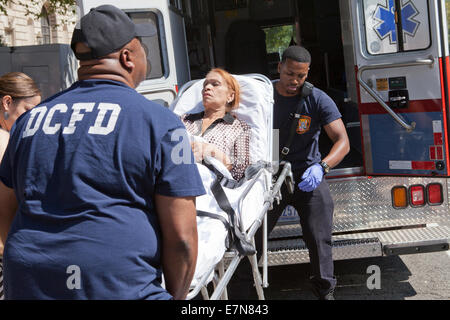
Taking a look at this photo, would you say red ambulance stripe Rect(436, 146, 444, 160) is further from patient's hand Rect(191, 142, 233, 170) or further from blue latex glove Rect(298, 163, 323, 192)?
patient's hand Rect(191, 142, 233, 170)

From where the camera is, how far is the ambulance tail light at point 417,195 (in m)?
4.44

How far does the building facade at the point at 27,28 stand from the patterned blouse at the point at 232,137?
1309cm

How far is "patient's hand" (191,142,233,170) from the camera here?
3.27 meters

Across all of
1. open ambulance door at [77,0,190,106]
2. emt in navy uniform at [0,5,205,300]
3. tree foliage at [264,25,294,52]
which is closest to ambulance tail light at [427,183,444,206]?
open ambulance door at [77,0,190,106]

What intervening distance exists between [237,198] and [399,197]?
217 cm

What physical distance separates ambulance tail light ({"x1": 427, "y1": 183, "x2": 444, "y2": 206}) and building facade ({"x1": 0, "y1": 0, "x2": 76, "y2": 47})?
13299mm

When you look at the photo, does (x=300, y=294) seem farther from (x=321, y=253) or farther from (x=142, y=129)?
(x=142, y=129)

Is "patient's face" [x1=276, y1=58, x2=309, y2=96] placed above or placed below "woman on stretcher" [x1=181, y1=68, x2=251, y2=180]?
above

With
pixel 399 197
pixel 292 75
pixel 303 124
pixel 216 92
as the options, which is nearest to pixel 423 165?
pixel 399 197

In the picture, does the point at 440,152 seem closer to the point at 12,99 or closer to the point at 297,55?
the point at 297,55

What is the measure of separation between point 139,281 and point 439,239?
326 cm

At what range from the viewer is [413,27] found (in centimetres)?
421

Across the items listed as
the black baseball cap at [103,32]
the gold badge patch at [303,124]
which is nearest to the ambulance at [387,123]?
the gold badge patch at [303,124]

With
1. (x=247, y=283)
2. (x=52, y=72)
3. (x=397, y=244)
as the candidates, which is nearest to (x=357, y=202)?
(x=397, y=244)
